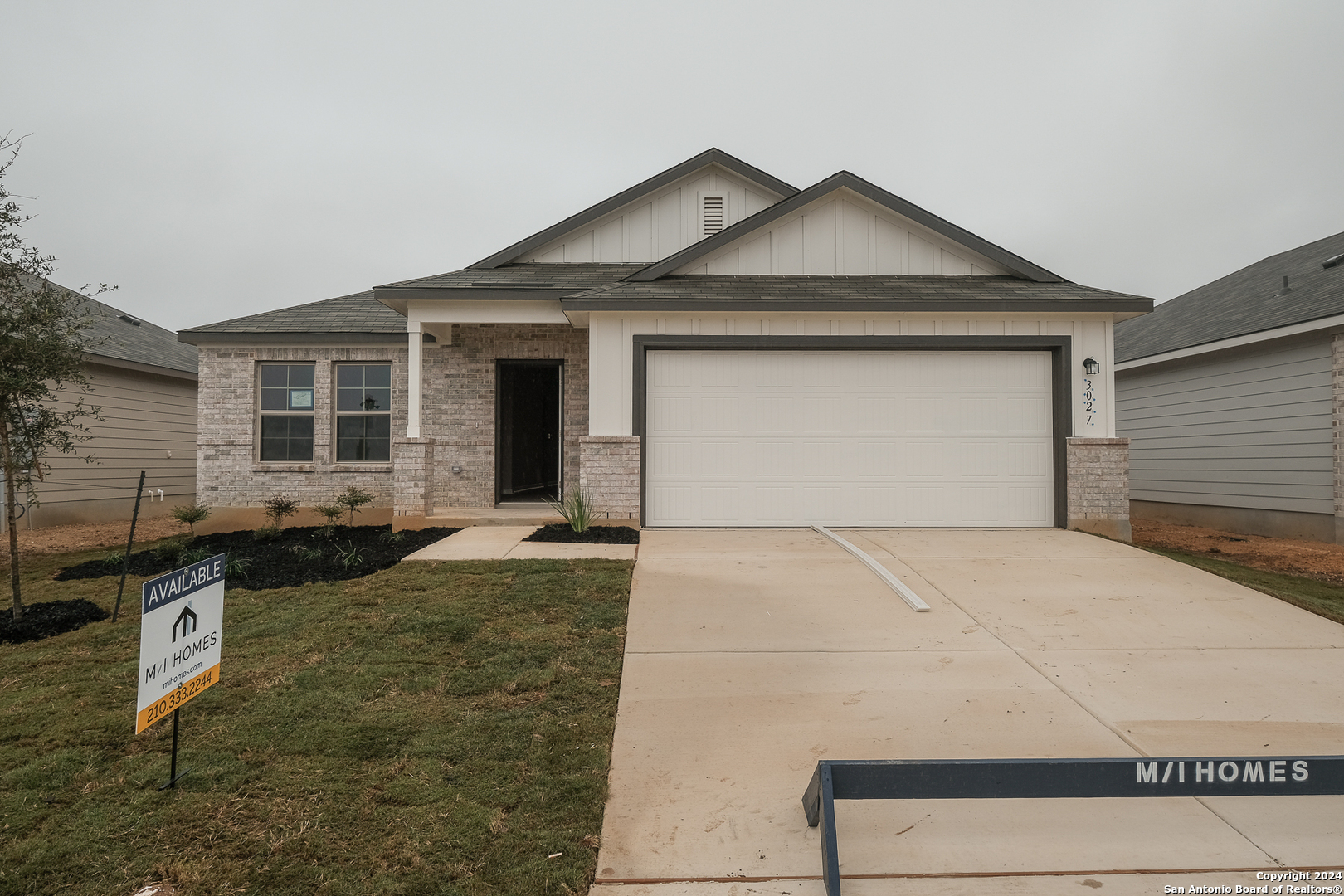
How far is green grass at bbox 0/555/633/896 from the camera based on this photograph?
256 centimetres

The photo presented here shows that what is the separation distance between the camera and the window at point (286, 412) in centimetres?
1229

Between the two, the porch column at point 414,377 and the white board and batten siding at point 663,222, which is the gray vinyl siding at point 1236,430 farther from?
the porch column at point 414,377

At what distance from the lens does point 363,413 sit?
1227cm

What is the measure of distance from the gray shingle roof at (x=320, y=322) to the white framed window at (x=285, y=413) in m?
0.71

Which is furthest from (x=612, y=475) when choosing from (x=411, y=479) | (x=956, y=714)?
(x=956, y=714)

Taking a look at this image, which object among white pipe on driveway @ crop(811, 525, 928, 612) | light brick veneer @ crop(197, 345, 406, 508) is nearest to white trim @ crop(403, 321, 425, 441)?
light brick veneer @ crop(197, 345, 406, 508)

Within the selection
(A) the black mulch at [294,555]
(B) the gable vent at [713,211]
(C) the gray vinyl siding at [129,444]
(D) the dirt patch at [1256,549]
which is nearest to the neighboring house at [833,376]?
(A) the black mulch at [294,555]

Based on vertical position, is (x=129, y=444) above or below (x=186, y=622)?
above

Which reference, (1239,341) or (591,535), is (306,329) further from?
(1239,341)

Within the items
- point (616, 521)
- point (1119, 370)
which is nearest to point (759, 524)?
point (616, 521)

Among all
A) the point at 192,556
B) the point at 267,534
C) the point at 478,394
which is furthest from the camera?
the point at 478,394

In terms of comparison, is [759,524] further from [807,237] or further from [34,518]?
[34,518]

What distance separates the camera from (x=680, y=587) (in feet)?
21.2

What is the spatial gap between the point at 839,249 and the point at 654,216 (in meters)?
3.85
